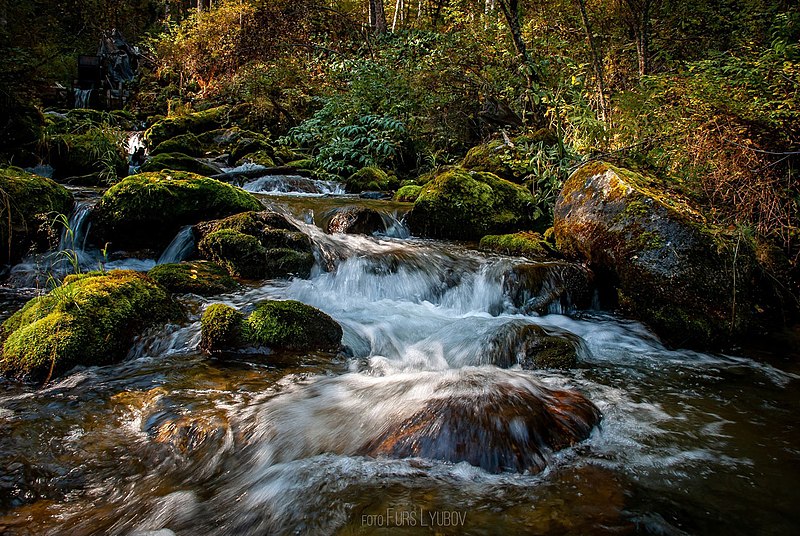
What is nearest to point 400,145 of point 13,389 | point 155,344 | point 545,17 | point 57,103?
point 545,17

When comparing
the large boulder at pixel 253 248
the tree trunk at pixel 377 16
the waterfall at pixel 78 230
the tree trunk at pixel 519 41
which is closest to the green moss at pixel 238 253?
the large boulder at pixel 253 248

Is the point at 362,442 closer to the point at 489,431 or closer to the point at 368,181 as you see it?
the point at 489,431

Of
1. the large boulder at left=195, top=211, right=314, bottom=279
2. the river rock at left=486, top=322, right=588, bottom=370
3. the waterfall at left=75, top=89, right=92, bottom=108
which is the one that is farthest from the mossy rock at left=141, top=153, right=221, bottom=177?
the waterfall at left=75, top=89, right=92, bottom=108

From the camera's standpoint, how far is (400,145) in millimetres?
12367

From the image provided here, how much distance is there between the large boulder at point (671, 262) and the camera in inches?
184

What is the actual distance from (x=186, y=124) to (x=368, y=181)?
7399mm

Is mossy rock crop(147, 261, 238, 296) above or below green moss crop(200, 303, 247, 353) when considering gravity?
above

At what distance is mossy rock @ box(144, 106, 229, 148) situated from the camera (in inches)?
538

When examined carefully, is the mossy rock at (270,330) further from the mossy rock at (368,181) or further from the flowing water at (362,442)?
the mossy rock at (368,181)

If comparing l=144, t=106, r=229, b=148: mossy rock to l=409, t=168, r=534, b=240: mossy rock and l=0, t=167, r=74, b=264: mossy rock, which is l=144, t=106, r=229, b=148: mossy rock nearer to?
l=0, t=167, r=74, b=264: mossy rock

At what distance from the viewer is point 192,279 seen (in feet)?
17.0

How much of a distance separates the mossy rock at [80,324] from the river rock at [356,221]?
3.70 metres

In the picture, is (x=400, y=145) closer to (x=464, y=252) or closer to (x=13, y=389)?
(x=464, y=252)

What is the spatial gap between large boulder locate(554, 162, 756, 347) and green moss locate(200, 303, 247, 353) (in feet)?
13.8
